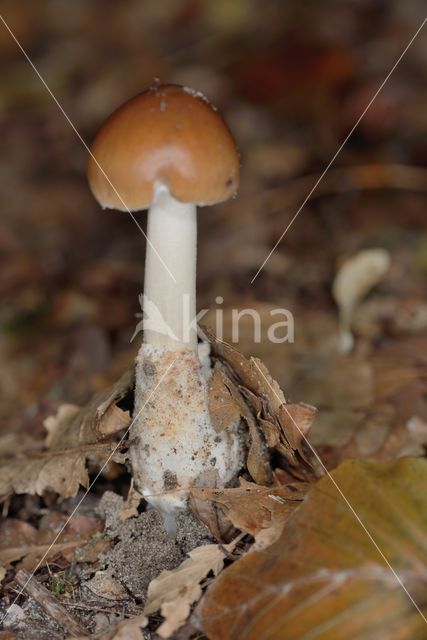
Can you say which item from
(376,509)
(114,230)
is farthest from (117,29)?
(376,509)

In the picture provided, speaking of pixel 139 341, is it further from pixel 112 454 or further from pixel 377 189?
pixel 377 189

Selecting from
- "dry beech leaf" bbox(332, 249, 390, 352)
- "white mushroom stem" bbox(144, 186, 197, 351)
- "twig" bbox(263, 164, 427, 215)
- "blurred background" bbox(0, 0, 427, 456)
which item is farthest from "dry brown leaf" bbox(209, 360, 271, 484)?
"twig" bbox(263, 164, 427, 215)

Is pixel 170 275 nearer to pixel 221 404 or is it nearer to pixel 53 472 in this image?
pixel 221 404

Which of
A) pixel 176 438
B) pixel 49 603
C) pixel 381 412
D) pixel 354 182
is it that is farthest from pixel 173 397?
pixel 354 182

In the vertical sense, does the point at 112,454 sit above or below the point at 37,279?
below

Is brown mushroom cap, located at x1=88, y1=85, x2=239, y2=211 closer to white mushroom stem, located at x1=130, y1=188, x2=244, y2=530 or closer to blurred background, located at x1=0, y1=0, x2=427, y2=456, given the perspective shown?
white mushroom stem, located at x1=130, y1=188, x2=244, y2=530

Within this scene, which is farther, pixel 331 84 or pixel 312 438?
pixel 331 84

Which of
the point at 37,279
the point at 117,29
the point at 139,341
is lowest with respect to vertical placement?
the point at 139,341
